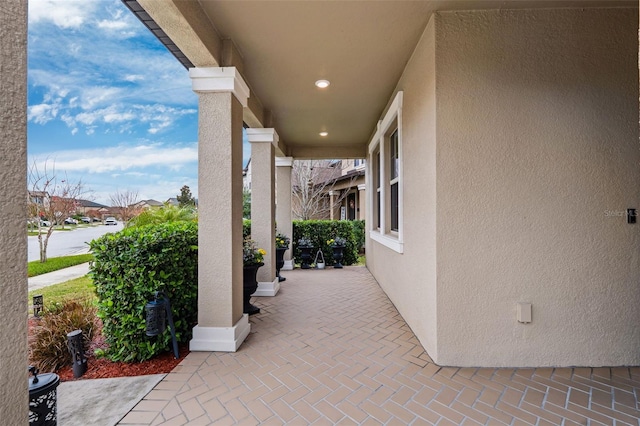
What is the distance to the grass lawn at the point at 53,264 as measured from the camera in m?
7.21

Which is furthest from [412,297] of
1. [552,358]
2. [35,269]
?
[35,269]

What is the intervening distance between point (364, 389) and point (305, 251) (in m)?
5.46

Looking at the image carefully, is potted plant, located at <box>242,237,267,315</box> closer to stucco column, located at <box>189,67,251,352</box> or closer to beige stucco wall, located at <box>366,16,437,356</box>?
stucco column, located at <box>189,67,251,352</box>

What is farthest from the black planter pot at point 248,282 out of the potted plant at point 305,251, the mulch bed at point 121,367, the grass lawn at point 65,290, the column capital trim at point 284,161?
the column capital trim at point 284,161

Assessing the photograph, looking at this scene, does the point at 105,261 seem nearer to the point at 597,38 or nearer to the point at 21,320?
the point at 21,320

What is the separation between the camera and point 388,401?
2172mm

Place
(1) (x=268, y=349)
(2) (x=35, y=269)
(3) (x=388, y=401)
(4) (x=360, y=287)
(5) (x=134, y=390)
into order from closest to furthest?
(3) (x=388, y=401)
(5) (x=134, y=390)
(1) (x=268, y=349)
(4) (x=360, y=287)
(2) (x=35, y=269)

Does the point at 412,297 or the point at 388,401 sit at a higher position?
the point at 412,297

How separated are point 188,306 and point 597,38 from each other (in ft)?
15.4

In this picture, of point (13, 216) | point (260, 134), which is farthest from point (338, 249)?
point (13, 216)

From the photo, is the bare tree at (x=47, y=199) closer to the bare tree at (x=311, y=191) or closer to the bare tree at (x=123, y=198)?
the bare tree at (x=123, y=198)

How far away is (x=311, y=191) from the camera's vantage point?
43.6 feet

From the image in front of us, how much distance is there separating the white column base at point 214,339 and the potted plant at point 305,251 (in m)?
4.61

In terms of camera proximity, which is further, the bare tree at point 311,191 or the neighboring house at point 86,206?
the bare tree at point 311,191
